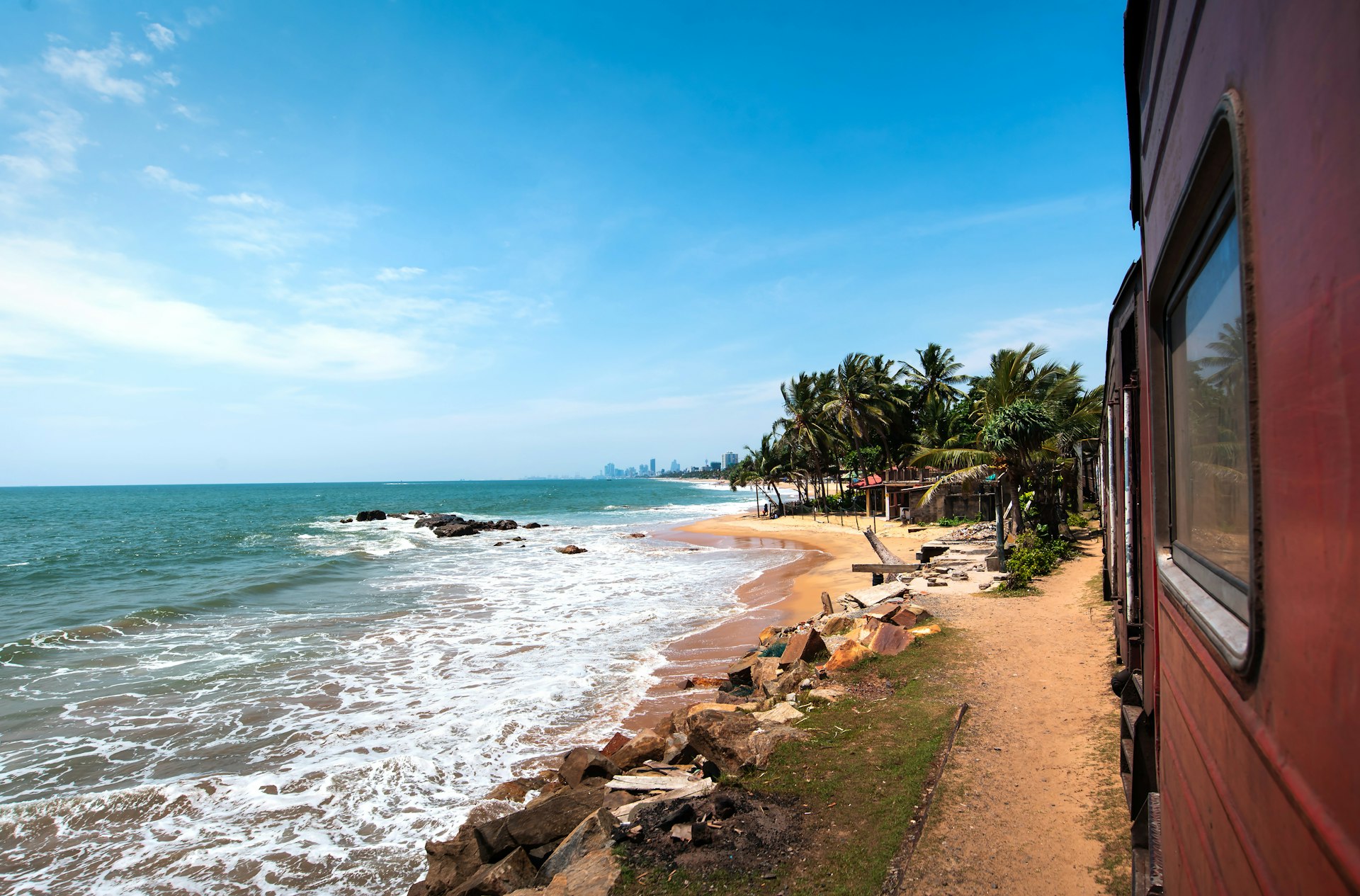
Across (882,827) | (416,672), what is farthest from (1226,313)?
(416,672)

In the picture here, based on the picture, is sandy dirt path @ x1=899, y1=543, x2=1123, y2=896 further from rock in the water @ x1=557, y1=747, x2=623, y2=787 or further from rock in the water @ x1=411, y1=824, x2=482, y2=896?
rock in the water @ x1=411, y1=824, x2=482, y2=896

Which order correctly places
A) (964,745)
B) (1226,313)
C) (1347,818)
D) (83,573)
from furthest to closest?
(83,573) → (964,745) → (1226,313) → (1347,818)

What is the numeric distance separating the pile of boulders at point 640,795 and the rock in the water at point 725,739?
1cm

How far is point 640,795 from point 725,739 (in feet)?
3.29

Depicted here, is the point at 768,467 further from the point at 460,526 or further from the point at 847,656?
the point at 847,656

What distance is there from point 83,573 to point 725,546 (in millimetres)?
26568

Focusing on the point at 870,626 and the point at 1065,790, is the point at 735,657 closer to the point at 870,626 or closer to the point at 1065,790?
the point at 870,626

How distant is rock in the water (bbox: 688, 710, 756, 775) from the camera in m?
7.11

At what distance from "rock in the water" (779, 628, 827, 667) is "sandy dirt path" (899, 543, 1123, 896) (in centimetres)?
222

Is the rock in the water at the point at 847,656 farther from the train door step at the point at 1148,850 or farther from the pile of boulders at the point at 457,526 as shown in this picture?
the pile of boulders at the point at 457,526

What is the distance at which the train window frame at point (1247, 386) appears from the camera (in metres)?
1.34

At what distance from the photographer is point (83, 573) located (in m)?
28.9

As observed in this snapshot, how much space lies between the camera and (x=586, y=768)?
8078 millimetres

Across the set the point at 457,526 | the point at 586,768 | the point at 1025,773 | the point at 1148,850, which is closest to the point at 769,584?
the point at 586,768
